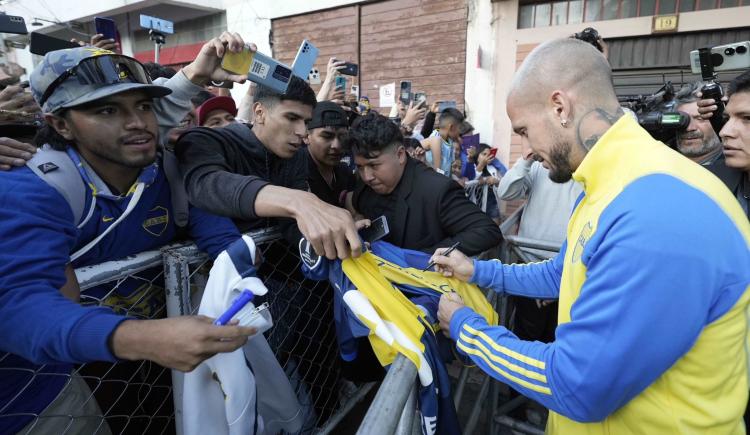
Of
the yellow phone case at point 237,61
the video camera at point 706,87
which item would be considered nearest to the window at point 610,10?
the video camera at point 706,87

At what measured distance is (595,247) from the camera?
102 cm

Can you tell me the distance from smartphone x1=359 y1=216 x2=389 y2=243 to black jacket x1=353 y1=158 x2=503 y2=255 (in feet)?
1.57

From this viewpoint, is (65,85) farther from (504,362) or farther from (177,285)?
(504,362)

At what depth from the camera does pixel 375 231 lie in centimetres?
176

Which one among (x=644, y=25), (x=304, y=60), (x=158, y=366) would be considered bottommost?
(x=158, y=366)

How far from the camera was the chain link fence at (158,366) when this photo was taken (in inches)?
48.9

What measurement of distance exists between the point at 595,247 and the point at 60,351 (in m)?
1.32

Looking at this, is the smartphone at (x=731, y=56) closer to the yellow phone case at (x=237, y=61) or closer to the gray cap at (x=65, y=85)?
the yellow phone case at (x=237, y=61)

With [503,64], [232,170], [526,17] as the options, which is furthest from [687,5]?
[232,170]

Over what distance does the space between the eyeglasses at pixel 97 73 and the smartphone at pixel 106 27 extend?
1533mm

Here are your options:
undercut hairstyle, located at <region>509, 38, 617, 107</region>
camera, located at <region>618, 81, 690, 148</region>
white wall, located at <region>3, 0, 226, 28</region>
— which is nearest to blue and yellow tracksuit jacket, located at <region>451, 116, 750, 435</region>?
undercut hairstyle, located at <region>509, 38, 617, 107</region>

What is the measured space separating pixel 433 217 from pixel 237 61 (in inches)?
50.3

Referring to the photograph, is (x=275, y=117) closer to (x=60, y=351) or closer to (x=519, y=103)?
(x=519, y=103)

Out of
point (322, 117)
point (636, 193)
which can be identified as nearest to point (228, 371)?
point (636, 193)
